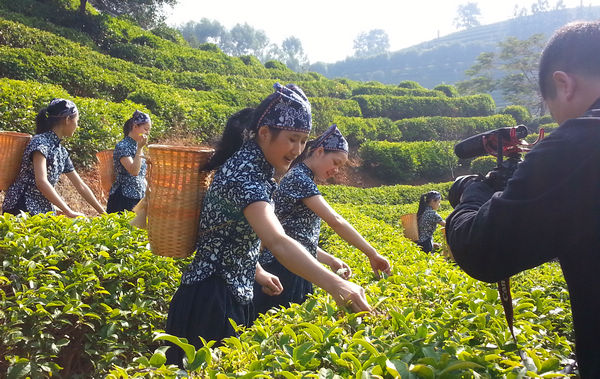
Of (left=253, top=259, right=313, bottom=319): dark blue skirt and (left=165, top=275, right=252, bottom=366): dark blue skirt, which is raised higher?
(left=165, top=275, right=252, bottom=366): dark blue skirt

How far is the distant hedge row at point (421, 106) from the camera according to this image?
2353 centimetres

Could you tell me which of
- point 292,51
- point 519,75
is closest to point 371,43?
point 292,51

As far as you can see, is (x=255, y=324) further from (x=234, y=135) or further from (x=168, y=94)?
(x=168, y=94)

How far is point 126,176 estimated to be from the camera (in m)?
4.46

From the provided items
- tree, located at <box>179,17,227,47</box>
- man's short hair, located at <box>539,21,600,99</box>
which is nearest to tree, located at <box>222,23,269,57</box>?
tree, located at <box>179,17,227,47</box>

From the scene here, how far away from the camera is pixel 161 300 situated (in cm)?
286

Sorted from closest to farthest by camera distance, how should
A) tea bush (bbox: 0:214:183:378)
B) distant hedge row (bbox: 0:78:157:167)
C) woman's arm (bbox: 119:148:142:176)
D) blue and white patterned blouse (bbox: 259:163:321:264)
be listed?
tea bush (bbox: 0:214:183:378), blue and white patterned blouse (bbox: 259:163:321:264), woman's arm (bbox: 119:148:142:176), distant hedge row (bbox: 0:78:157:167)

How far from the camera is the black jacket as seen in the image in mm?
1146

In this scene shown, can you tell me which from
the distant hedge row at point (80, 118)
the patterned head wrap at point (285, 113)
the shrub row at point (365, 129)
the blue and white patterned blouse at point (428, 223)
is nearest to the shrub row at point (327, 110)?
the shrub row at point (365, 129)

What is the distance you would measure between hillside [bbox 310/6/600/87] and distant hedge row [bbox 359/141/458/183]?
260ft

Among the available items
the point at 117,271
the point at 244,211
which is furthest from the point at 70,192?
the point at 244,211

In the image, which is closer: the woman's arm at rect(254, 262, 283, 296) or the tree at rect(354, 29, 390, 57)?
the woman's arm at rect(254, 262, 283, 296)

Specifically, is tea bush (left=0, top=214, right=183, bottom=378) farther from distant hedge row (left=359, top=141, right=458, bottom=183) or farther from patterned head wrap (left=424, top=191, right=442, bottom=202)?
distant hedge row (left=359, top=141, right=458, bottom=183)

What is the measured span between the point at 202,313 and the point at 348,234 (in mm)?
1026
